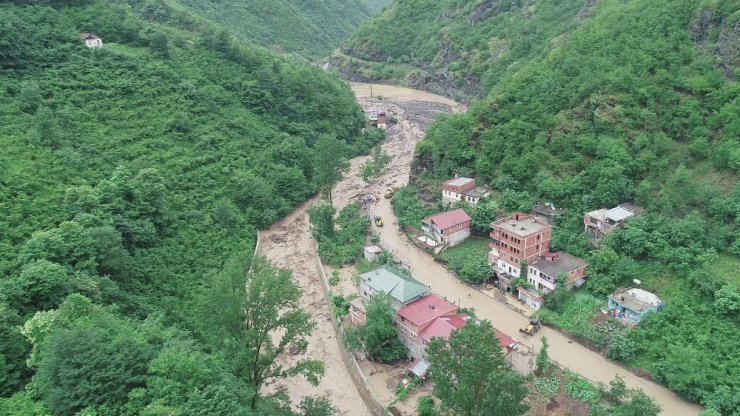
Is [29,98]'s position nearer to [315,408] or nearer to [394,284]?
[394,284]

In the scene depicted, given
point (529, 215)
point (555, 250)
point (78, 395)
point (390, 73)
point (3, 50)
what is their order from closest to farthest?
point (78, 395) < point (555, 250) < point (529, 215) < point (3, 50) < point (390, 73)

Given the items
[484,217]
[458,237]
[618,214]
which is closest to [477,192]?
[484,217]

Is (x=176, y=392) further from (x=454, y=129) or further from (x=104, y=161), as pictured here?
(x=454, y=129)

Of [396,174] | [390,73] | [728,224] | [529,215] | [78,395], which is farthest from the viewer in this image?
[390,73]

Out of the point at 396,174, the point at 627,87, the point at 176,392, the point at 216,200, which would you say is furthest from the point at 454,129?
the point at 176,392

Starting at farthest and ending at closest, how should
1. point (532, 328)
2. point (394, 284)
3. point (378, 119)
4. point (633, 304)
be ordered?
point (378, 119) < point (394, 284) < point (532, 328) < point (633, 304)

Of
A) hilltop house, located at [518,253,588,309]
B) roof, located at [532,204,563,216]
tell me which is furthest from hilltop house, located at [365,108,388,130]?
hilltop house, located at [518,253,588,309]

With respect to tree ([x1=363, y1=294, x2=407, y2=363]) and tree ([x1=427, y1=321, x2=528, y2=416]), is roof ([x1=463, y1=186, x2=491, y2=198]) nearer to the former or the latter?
tree ([x1=363, y1=294, x2=407, y2=363])
